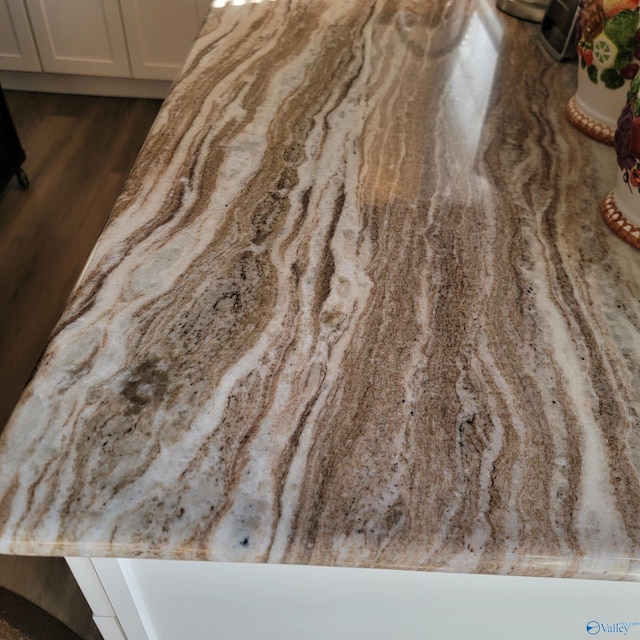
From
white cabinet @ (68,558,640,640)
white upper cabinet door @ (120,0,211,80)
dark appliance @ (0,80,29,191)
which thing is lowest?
dark appliance @ (0,80,29,191)

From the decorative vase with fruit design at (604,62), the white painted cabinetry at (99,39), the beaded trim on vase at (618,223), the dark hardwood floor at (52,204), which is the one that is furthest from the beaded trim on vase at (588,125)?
the white painted cabinetry at (99,39)

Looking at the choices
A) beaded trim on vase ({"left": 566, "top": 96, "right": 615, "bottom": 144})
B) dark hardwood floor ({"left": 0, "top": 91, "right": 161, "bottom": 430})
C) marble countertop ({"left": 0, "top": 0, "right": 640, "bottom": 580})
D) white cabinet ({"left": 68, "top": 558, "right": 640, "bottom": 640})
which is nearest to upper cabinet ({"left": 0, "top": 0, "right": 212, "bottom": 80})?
dark hardwood floor ({"left": 0, "top": 91, "right": 161, "bottom": 430})

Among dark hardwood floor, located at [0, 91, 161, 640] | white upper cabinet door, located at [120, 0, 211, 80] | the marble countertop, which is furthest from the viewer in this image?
white upper cabinet door, located at [120, 0, 211, 80]

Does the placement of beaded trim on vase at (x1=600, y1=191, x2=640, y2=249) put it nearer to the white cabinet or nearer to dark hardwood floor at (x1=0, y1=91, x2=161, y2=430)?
the white cabinet

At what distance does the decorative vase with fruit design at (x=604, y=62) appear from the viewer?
0.83 meters

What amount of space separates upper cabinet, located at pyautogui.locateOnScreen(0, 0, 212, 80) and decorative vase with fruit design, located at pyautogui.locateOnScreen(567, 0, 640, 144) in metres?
1.77

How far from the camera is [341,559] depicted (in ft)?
1.70

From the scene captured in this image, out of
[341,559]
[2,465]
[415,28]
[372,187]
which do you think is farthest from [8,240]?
[341,559]

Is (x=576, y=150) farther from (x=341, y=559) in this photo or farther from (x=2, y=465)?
(x=2, y=465)

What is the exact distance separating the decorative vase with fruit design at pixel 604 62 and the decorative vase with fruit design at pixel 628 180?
12 centimetres

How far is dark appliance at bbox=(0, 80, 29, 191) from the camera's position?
6.98 feet

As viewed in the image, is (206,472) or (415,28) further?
(415,28)

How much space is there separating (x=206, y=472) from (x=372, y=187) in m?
0.48

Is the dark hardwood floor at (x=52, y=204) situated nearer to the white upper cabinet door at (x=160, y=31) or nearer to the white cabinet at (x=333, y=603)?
the white upper cabinet door at (x=160, y=31)
